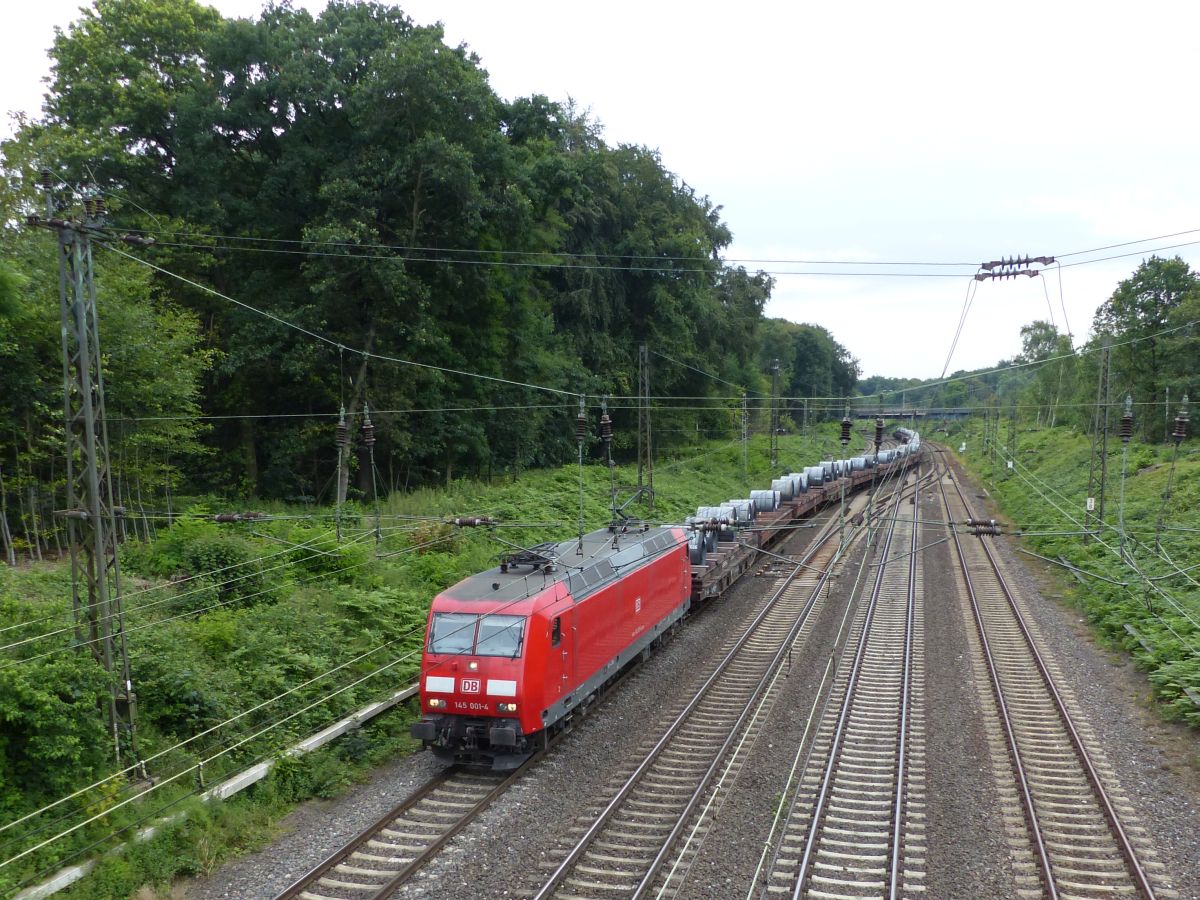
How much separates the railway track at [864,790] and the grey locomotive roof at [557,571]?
511 cm

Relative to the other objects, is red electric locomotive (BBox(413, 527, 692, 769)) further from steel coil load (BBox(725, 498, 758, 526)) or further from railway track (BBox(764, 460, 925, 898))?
steel coil load (BBox(725, 498, 758, 526))

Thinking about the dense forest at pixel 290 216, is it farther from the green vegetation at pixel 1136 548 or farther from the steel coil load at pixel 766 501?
the green vegetation at pixel 1136 548

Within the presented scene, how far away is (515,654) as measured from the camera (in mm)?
13398

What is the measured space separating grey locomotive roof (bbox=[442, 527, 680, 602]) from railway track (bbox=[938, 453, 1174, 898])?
25.6ft

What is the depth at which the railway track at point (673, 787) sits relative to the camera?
1050cm

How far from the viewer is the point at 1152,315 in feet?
167

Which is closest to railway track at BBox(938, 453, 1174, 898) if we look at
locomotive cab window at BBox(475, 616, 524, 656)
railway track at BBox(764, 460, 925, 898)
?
railway track at BBox(764, 460, 925, 898)

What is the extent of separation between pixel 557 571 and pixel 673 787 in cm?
451

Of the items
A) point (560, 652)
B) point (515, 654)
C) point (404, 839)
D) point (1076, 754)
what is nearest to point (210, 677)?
point (404, 839)

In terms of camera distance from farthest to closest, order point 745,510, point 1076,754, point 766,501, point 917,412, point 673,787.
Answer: point 917,412 < point 766,501 < point 745,510 < point 1076,754 < point 673,787

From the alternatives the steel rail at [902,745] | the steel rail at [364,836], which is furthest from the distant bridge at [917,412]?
the steel rail at [364,836]

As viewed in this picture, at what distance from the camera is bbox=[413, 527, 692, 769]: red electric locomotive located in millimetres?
13328

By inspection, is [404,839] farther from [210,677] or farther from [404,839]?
[210,677]

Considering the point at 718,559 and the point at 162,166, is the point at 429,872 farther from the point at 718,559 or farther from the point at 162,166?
the point at 162,166
